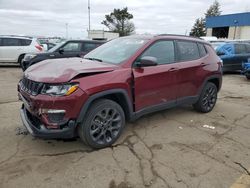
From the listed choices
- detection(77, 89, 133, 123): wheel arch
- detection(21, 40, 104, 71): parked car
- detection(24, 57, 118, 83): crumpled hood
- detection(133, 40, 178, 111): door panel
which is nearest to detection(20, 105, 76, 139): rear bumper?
detection(77, 89, 133, 123): wheel arch

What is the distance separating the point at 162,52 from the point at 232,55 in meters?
8.92

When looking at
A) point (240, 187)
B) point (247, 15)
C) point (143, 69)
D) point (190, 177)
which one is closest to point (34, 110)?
point (143, 69)

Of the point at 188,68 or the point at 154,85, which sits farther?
the point at 188,68

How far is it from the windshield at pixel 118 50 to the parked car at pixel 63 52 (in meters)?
4.93

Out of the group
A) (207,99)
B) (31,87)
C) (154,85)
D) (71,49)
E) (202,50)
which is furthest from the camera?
(71,49)

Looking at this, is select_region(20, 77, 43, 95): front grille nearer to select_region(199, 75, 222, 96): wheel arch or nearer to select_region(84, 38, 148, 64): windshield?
select_region(84, 38, 148, 64): windshield

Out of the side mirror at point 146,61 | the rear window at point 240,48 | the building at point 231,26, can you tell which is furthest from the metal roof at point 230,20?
the side mirror at point 146,61

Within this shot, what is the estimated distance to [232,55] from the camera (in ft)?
41.4

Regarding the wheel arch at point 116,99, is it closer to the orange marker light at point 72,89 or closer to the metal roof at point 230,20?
the orange marker light at point 72,89

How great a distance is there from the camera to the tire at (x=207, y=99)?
19.3 feet

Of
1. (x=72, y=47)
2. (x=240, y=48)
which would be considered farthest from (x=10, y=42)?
(x=240, y=48)

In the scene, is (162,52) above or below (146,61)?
above

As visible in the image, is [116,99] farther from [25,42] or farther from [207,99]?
[25,42]

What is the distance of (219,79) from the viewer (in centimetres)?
626
